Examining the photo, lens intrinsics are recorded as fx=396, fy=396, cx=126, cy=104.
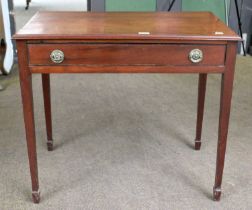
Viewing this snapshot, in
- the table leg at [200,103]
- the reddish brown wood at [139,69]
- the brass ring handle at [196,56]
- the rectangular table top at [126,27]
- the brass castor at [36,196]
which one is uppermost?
the rectangular table top at [126,27]

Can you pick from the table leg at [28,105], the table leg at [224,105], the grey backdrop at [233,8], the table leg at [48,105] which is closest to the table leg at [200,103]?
the table leg at [224,105]

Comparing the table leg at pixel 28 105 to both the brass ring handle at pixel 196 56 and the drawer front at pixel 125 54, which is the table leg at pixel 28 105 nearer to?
the drawer front at pixel 125 54

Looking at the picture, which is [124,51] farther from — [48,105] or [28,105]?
[48,105]

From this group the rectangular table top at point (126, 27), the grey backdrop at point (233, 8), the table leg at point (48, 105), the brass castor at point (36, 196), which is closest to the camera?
the rectangular table top at point (126, 27)

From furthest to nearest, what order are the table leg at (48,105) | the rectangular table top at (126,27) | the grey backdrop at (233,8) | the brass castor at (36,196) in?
the grey backdrop at (233,8)
the table leg at (48,105)
the brass castor at (36,196)
the rectangular table top at (126,27)

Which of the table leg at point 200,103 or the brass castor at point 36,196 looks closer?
the brass castor at point 36,196

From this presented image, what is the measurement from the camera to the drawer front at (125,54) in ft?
4.84

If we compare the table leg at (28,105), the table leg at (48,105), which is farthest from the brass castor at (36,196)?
the table leg at (48,105)

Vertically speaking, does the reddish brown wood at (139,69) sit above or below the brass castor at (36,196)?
above

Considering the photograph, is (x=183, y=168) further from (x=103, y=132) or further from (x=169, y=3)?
(x=169, y=3)

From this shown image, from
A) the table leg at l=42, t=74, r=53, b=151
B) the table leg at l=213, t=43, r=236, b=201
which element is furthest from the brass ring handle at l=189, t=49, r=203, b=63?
the table leg at l=42, t=74, r=53, b=151

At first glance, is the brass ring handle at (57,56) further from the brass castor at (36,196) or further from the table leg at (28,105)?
the brass castor at (36,196)

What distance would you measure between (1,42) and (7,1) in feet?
1.87

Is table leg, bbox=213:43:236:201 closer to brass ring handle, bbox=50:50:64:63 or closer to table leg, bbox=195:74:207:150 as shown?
table leg, bbox=195:74:207:150
